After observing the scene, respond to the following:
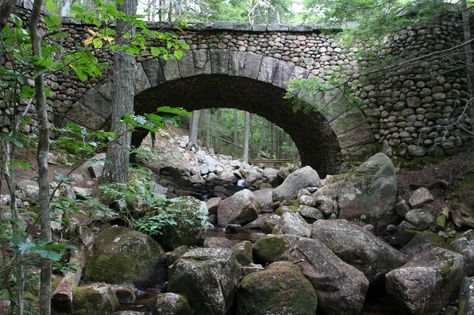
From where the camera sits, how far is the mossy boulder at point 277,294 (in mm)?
3002

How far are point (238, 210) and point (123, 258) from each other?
9.43 feet


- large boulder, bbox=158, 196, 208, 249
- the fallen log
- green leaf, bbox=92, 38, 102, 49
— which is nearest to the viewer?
green leaf, bbox=92, 38, 102, 49

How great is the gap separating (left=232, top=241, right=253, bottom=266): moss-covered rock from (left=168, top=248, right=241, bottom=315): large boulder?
0.62 m

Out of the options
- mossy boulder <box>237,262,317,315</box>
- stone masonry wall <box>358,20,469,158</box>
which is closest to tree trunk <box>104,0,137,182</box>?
mossy boulder <box>237,262,317,315</box>

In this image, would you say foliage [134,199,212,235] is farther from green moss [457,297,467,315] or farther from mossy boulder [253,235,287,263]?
Answer: green moss [457,297,467,315]

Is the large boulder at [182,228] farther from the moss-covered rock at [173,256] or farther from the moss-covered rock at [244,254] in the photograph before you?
the moss-covered rock at [244,254]

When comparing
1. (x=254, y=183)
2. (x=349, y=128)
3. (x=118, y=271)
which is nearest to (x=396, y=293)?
(x=118, y=271)

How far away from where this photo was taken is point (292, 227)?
4656 mm

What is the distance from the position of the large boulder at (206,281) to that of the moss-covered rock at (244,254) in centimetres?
62

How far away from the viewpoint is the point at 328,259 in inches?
138

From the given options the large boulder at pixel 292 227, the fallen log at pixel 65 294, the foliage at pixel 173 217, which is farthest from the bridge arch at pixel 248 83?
the fallen log at pixel 65 294

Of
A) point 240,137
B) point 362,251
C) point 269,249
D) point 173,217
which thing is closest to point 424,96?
point 362,251

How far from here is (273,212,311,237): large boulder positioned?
4.59 metres

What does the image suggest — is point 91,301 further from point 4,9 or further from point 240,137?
point 240,137
